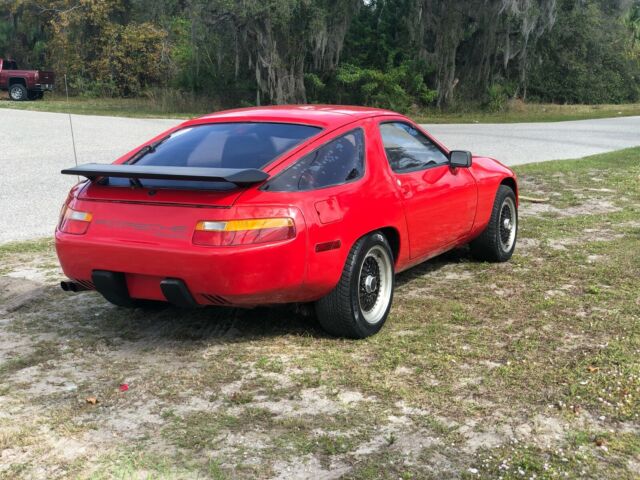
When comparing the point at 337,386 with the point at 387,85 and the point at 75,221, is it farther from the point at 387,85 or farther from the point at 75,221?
the point at 387,85

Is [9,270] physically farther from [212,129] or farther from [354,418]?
[354,418]

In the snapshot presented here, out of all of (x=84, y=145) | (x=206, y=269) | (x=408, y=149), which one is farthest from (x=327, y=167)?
(x=84, y=145)

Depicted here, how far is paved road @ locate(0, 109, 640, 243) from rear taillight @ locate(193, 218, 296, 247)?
440cm

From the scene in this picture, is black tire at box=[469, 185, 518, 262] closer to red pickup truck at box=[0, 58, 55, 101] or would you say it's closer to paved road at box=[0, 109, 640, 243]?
paved road at box=[0, 109, 640, 243]

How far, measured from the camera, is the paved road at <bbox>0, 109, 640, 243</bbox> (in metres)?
9.40

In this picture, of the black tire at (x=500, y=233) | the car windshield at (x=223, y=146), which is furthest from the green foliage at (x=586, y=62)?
the car windshield at (x=223, y=146)

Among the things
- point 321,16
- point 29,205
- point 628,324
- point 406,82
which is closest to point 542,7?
point 406,82

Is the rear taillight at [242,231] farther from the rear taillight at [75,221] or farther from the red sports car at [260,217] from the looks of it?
the rear taillight at [75,221]

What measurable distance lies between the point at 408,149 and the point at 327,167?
115 cm

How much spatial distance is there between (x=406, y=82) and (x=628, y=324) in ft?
96.2

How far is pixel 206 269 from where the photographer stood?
4.04m

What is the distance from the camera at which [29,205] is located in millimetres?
9508

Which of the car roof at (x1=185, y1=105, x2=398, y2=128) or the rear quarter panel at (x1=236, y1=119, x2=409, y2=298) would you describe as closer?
the rear quarter panel at (x1=236, y1=119, x2=409, y2=298)

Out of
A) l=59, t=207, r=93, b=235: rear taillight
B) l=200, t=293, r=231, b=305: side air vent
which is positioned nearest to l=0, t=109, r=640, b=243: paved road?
l=59, t=207, r=93, b=235: rear taillight
